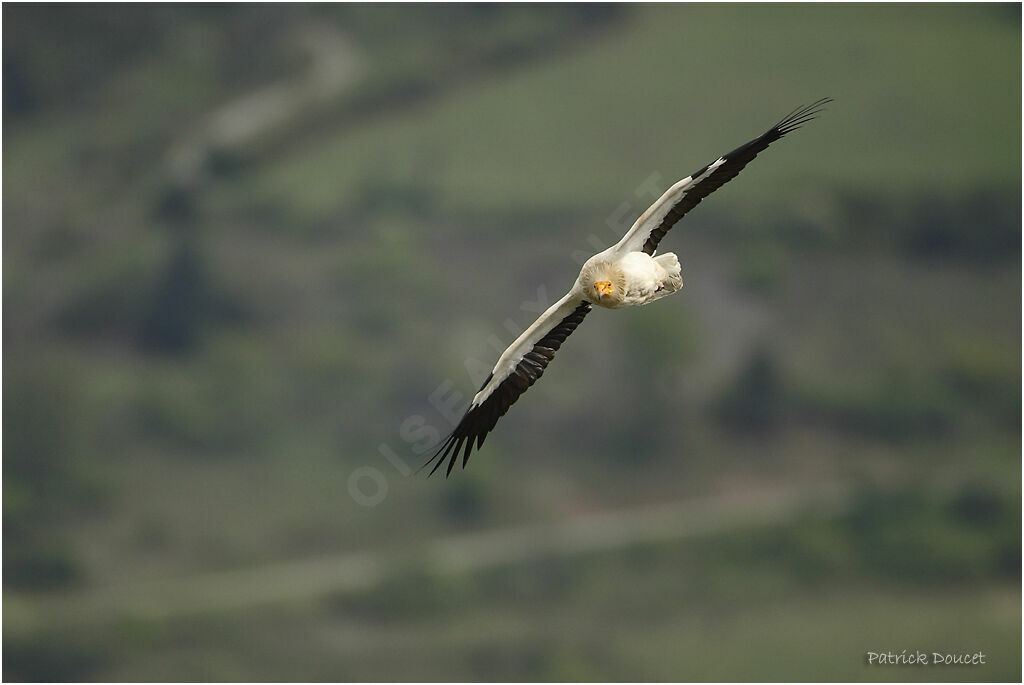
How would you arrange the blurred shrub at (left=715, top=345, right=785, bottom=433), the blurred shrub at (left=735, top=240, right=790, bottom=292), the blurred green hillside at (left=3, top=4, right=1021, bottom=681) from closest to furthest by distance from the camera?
the blurred green hillside at (left=3, top=4, right=1021, bottom=681) < the blurred shrub at (left=715, top=345, right=785, bottom=433) < the blurred shrub at (left=735, top=240, right=790, bottom=292)

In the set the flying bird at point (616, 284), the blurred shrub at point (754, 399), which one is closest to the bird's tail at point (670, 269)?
the flying bird at point (616, 284)

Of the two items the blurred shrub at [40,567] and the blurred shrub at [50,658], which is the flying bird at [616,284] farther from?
the blurred shrub at [40,567]

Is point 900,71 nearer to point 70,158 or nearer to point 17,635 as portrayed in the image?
point 70,158

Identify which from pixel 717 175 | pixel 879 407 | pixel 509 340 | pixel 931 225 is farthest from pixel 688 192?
pixel 931 225

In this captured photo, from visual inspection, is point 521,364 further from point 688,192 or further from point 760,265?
point 760,265

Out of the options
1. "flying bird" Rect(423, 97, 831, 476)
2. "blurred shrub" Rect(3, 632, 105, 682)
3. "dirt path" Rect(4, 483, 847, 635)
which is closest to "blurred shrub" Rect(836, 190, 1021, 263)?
"dirt path" Rect(4, 483, 847, 635)

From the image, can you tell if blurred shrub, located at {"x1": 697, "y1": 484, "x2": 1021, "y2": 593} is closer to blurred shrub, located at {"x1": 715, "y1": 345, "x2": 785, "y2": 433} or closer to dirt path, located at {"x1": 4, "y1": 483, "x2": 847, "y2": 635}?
dirt path, located at {"x1": 4, "y1": 483, "x2": 847, "y2": 635}
